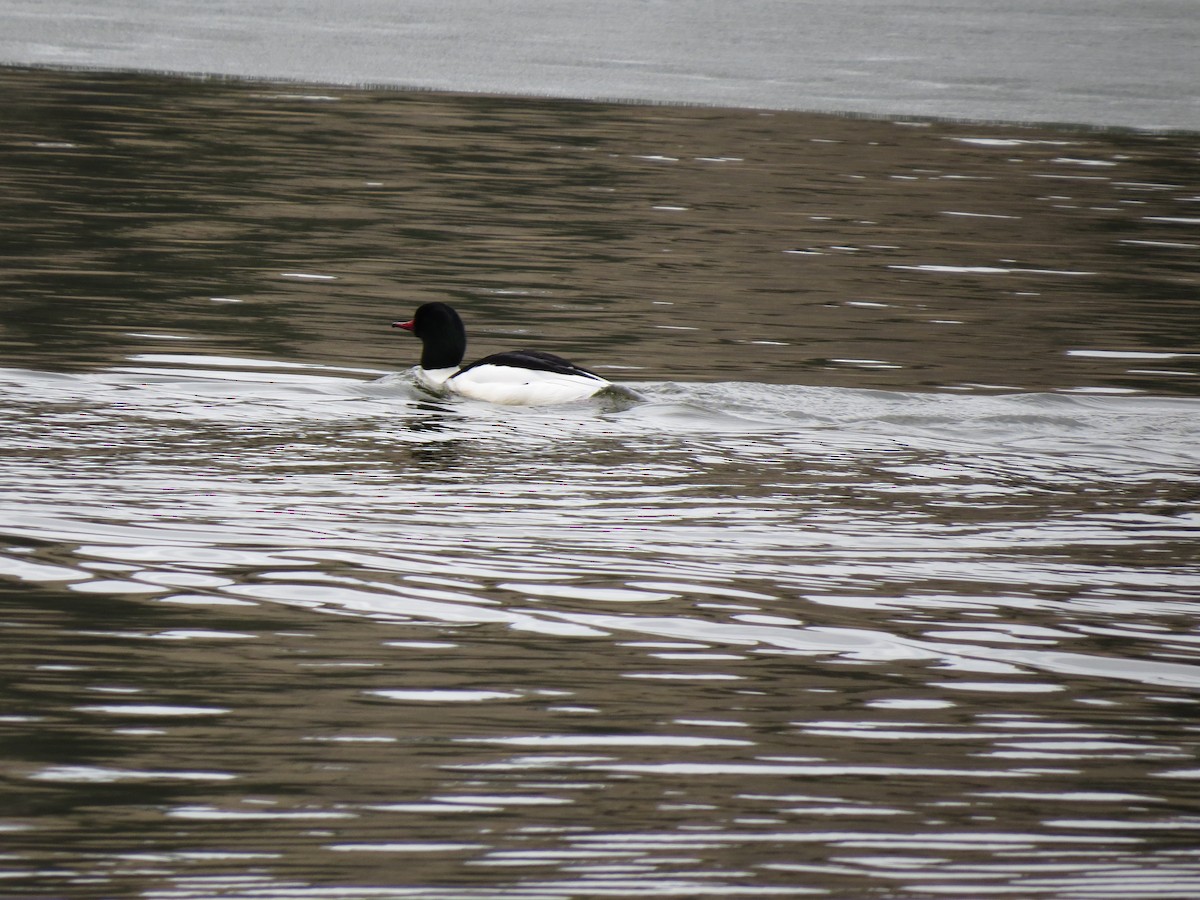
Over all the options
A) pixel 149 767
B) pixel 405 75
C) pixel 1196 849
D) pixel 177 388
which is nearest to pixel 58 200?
pixel 177 388

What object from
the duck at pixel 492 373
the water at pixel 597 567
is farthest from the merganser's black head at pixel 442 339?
the water at pixel 597 567

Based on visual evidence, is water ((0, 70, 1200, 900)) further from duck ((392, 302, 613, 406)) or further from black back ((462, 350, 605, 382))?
black back ((462, 350, 605, 382))

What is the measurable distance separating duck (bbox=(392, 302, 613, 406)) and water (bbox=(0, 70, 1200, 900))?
4.7 inches

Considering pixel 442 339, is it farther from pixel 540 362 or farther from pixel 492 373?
pixel 540 362

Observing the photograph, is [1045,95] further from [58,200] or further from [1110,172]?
[58,200]

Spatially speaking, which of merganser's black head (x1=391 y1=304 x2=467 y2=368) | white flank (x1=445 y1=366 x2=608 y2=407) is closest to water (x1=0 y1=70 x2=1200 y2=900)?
white flank (x1=445 y1=366 x2=608 y2=407)

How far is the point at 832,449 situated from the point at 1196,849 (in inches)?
170

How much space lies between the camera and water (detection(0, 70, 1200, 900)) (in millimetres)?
4273

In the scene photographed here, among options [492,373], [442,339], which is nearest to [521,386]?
[492,373]

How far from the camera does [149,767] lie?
14.9 ft

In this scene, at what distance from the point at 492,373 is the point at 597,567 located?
3405mm

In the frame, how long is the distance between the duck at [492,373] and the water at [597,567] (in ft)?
0.39

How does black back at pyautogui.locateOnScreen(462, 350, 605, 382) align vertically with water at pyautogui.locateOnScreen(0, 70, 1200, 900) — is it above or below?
above

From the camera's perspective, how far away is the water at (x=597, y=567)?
427cm
